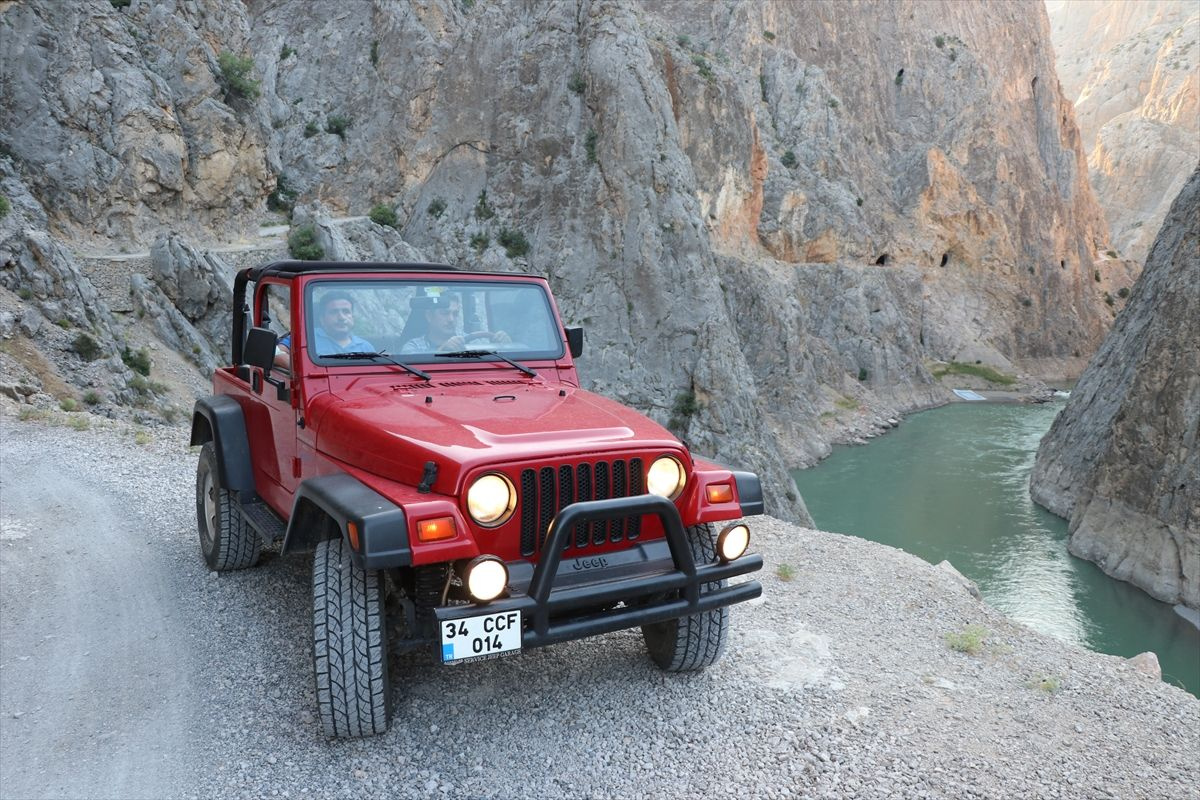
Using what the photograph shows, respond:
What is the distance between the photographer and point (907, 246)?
52.9 metres

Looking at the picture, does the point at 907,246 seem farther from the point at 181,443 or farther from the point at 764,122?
the point at 181,443

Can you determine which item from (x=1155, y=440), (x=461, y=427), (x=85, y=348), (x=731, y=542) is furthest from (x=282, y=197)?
(x=731, y=542)

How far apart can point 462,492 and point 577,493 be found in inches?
19.5

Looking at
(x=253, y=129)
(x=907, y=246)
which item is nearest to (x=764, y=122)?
(x=907, y=246)

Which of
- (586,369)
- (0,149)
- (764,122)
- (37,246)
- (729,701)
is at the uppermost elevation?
(764,122)

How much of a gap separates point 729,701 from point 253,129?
31224mm

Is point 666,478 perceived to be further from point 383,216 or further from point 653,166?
point 383,216

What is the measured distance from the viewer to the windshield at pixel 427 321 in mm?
4504

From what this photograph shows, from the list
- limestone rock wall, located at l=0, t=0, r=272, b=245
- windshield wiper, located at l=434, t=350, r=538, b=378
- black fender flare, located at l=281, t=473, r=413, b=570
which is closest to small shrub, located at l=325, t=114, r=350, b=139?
limestone rock wall, located at l=0, t=0, r=272, b=245

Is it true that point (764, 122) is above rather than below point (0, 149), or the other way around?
above

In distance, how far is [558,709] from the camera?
3953 millimetres

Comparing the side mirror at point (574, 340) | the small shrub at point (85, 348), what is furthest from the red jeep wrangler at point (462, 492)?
the small shrub at point (85, 348)

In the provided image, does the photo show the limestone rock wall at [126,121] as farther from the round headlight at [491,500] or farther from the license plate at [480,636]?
the license plate at [480,636]

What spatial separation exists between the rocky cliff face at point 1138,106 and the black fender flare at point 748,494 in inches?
3235
